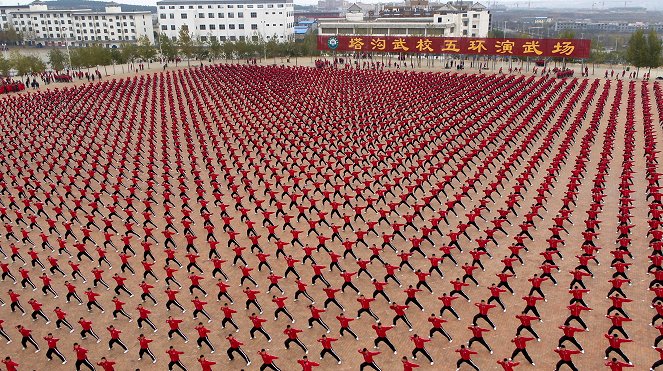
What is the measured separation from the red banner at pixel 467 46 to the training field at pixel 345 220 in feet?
53.3

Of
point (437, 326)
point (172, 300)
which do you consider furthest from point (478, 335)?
point (172, 300)

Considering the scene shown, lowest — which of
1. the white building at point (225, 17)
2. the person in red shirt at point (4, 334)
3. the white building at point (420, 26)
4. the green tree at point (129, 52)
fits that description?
the person in red shirt at point (4, 334)

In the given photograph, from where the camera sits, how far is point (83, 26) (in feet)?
370

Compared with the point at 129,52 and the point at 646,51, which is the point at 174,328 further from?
the point at 129,52

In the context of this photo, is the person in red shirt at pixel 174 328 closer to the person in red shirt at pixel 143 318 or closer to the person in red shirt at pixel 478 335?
the person in red shirt at pixel 143 318

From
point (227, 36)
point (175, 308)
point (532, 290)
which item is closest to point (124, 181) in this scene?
point (175, 308)

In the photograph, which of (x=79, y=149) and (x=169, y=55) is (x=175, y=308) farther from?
(x=169, y=55)

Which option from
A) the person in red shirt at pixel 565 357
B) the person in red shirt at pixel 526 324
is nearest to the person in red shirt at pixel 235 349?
the person in red shirt at pixel 526 324

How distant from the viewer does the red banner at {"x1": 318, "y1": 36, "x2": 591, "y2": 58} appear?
1874 inches

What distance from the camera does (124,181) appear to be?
21.2 metres

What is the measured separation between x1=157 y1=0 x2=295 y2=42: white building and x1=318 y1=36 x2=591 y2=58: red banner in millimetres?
37493

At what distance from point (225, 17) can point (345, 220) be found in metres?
87.6

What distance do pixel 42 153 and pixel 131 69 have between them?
126 ft

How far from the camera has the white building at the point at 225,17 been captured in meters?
94.0
